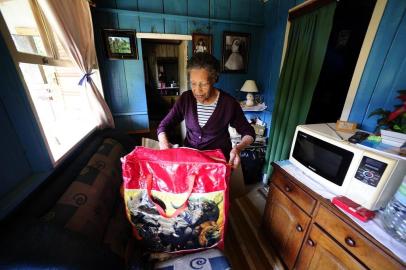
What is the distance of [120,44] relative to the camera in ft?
7.23

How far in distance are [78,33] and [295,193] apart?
2.15 m

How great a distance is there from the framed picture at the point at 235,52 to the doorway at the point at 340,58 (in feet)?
3.97

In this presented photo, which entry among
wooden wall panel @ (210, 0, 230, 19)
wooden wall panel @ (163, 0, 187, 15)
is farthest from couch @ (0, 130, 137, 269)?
wooden wall panel @ (210, 0, 230, 19)

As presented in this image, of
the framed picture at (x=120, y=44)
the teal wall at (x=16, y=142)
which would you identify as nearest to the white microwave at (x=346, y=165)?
the teal wall at (x=16, y=142)

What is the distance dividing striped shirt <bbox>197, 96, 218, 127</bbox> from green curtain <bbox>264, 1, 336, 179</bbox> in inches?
44.8

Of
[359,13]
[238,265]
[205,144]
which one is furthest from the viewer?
[359,13]

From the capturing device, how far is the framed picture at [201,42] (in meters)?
2.39

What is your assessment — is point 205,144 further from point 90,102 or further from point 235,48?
point 235,48

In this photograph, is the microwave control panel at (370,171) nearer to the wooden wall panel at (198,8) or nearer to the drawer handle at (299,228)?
the drawer handle at (299,228)

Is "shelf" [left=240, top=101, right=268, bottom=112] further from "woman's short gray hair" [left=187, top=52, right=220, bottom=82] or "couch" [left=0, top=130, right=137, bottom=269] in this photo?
"couch" [left=0, top=130, right=137, bottom=269]

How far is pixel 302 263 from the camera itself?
1050 millimetres

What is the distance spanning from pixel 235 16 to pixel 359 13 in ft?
4.86

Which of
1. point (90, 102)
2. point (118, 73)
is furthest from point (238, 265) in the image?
point (118, 73)

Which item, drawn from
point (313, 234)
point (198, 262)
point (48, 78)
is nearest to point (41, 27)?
point (48, 78)
